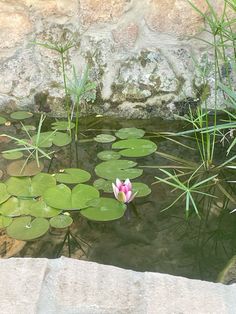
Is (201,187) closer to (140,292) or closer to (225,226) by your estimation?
(225,226)

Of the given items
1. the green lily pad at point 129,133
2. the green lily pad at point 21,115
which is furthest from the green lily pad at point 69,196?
the green lily pad at point 21,115

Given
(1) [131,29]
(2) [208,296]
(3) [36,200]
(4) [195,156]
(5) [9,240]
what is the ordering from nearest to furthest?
(2) [208,296] < (5) [9,240] < (3) [36,200] < (4) [195,156] < (1) [131,29]

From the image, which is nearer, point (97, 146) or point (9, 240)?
point (9, 240)

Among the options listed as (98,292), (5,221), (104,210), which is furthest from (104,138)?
(98,292)

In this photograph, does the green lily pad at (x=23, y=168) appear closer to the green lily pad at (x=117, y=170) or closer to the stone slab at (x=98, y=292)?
the green lily pad at (x=117, y=170)

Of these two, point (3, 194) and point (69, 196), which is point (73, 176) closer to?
point (69, 196)

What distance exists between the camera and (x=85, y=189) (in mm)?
2086

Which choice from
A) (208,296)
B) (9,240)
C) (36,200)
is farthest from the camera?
(36,200)

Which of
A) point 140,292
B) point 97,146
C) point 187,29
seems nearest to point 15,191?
point 97,146

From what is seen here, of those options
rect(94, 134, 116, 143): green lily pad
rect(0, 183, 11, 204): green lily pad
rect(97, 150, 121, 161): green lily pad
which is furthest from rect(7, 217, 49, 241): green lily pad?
rect(94, 134, 116, 143): green lily pad

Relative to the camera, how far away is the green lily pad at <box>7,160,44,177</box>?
2.19 meters

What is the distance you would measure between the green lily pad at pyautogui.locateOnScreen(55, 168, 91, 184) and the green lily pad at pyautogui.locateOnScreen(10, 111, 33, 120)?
524 millimetres

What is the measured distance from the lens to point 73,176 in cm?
219

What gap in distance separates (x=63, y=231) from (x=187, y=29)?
3.92 feet
